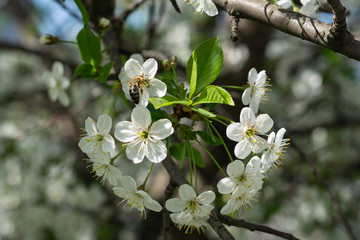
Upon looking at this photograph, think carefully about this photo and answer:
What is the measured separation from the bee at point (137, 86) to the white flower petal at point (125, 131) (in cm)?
8

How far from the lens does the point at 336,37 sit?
809 mm

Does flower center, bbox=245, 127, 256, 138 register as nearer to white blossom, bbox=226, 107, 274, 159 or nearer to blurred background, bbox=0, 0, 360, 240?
white blossom, bbox=226, 107, 274, 159

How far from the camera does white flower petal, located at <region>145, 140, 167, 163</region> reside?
0.88 meters

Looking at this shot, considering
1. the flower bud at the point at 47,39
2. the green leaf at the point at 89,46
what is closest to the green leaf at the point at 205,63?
the green leaf at the point at 89,46

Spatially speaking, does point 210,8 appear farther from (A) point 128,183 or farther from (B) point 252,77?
(A) point 128,183

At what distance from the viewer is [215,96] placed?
33.8 inches

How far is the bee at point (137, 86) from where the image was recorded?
0.93 meters

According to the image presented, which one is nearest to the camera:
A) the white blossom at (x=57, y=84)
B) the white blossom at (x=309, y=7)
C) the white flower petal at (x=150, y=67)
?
the white flower petal at (x=150, y=67)

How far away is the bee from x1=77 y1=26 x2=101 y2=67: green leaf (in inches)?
10.9

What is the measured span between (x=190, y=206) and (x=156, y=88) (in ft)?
1.03

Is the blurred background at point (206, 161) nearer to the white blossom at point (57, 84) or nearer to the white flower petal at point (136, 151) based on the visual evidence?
the white blossom at point (57, 84)

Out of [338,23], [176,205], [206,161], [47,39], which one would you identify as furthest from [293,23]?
[206,161]

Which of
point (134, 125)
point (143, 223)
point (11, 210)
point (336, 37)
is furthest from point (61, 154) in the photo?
point (336, 37)

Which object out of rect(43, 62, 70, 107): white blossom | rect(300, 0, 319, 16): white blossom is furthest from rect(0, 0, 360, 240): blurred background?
rect(300, 0, 319, 16): white blossom
